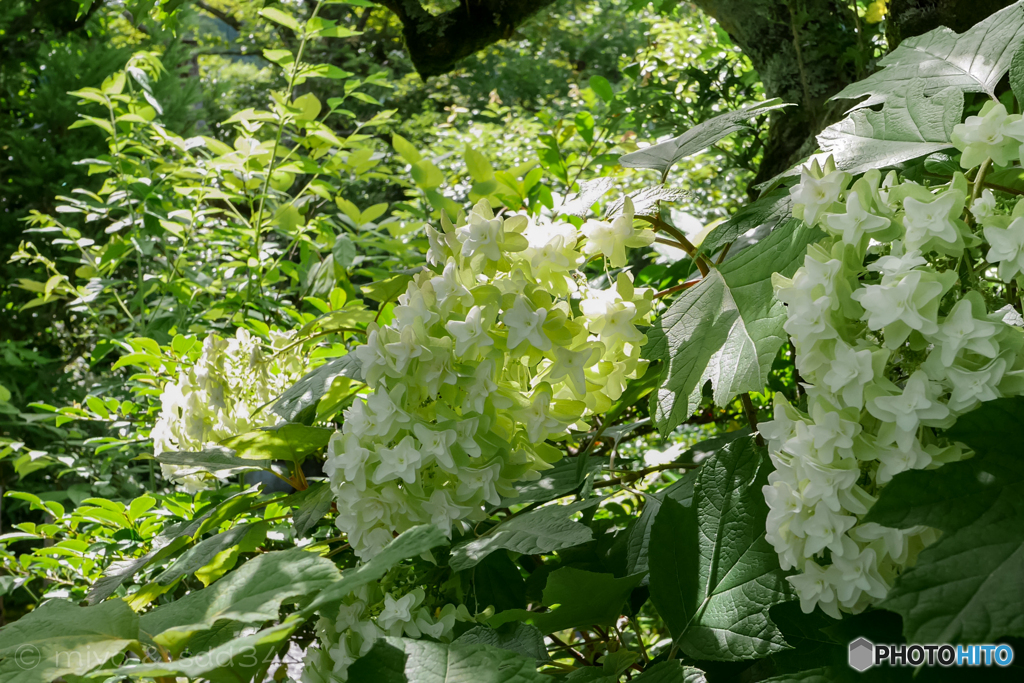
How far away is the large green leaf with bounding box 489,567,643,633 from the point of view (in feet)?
1.36

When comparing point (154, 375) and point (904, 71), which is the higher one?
point (904, 71)

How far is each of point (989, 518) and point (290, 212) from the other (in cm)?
117

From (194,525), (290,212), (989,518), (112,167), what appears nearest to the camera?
(989,518)

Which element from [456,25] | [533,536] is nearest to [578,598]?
[533,536]

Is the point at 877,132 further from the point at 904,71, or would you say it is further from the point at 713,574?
the point at 713,574

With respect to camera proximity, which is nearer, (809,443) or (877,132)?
(809,443)

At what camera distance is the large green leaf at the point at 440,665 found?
350mm

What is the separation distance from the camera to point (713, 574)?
1.36 ft

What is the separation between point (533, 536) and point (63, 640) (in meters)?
0.24

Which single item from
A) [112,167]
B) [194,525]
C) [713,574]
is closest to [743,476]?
[713,574]

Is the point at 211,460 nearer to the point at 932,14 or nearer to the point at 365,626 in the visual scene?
the point at 365,626

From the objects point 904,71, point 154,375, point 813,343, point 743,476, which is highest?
point 904,71

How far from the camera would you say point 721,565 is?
0.41m

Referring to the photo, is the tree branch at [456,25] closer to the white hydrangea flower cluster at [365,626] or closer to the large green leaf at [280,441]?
the large green leaf at [280,441]
